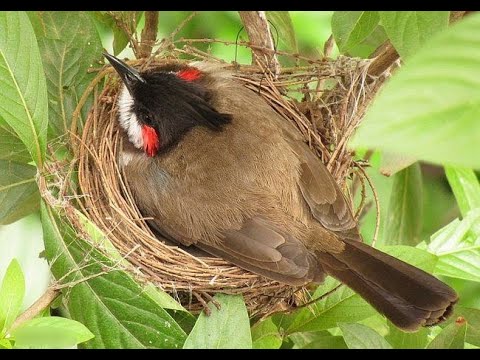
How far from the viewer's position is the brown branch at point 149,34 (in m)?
2.40

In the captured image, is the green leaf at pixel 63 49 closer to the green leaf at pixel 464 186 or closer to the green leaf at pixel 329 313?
the green leaf at pixel 329 313

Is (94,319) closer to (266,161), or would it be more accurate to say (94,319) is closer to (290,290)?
(290,290)

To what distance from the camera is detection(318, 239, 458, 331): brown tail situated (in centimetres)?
198

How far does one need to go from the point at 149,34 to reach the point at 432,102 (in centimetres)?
211

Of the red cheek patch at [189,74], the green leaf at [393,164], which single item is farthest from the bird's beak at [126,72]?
the green leaf at [393,164]

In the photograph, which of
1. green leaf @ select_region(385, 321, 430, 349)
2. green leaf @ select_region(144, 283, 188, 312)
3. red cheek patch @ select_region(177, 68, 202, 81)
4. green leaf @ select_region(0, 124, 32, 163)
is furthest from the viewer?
red cheek patch @ select_region(177, 68, 202, 81)

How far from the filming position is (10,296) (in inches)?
60.3

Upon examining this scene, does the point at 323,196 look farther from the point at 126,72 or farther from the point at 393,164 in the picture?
the point at 126,72

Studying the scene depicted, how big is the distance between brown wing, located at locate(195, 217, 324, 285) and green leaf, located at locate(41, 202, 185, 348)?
51cm

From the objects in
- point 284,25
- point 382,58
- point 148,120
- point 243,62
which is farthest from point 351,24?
point 243,62

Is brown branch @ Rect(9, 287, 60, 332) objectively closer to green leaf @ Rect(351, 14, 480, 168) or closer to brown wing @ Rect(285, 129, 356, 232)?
brown wing @ Rect(285, 129, 356, 232)

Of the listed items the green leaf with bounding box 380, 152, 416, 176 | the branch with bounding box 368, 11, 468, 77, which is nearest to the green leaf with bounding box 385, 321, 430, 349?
the green leaf with bounding box 380, 152, 416, 176

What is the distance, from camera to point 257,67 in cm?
274

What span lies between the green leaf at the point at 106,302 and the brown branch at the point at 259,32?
101 cm
